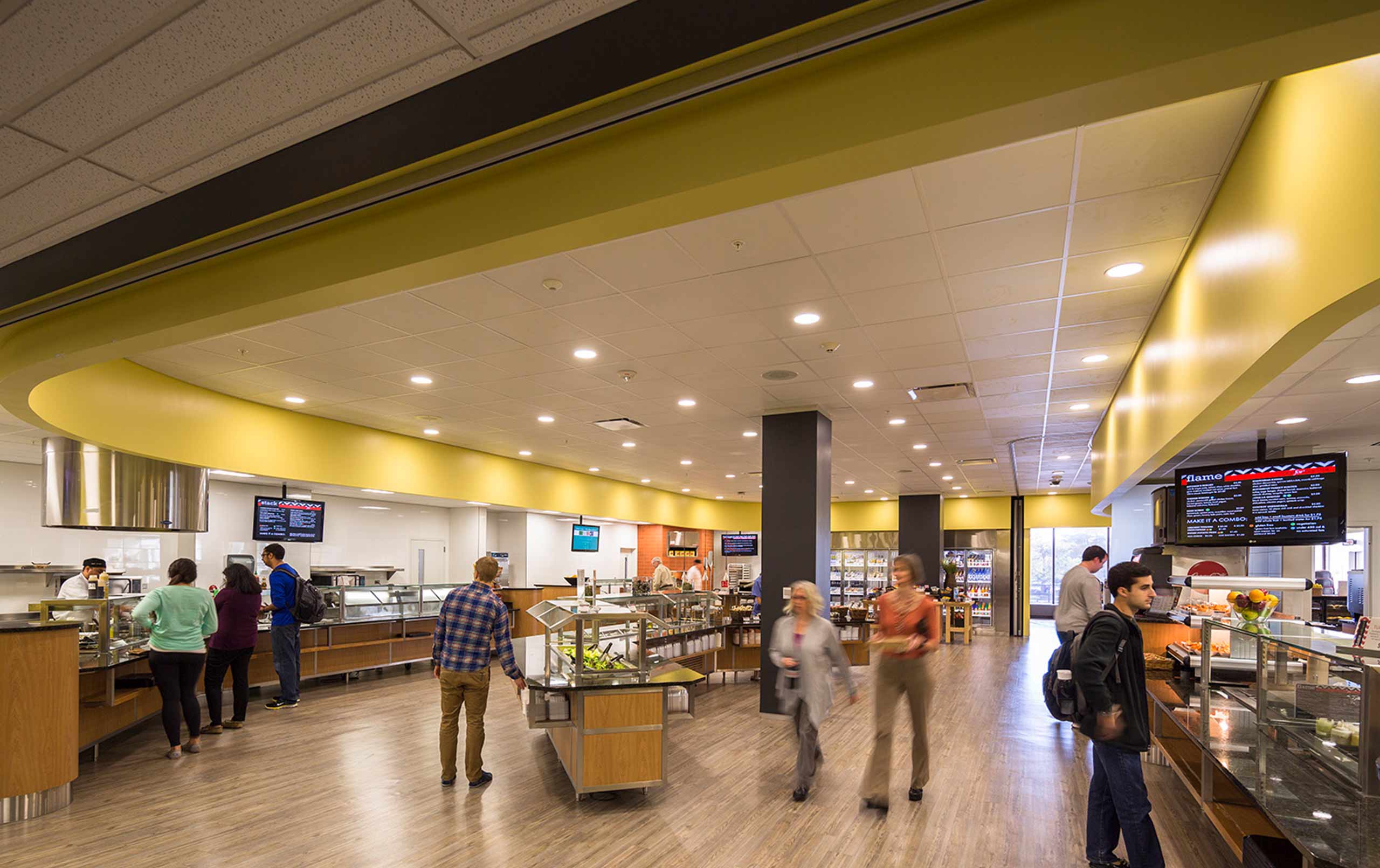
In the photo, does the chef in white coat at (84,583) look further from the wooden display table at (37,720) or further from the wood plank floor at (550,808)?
the wooden display table at (37,720)

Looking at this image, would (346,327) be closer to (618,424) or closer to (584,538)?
(618,424)

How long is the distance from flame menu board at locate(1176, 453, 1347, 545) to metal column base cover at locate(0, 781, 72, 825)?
29.5 ft

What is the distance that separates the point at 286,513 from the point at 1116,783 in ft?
31.5

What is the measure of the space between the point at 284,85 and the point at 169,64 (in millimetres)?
305

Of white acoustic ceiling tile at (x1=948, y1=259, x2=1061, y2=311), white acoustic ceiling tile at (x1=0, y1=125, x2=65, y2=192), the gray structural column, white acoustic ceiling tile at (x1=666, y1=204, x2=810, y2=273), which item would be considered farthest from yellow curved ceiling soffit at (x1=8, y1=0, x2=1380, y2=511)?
the gray structural column

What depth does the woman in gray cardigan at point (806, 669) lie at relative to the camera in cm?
509

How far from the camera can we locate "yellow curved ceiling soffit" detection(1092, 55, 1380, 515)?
202 centimetres

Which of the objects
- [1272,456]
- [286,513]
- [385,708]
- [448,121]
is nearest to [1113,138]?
[448,121]

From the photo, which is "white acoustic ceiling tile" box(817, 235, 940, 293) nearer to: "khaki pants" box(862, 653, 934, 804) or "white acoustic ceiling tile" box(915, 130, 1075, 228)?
"white acoustic ceiling tile" box(915, 130, 1075, 228)

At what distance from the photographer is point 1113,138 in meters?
2.98

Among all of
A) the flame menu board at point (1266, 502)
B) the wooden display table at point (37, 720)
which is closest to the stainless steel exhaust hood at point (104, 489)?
the wooden display table at point (37, 720)

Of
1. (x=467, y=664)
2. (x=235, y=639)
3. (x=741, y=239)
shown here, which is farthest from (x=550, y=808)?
(x=235, y=639)

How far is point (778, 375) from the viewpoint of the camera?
6.85 m

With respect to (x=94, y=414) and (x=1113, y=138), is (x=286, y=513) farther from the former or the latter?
(x=1113, y=138)
